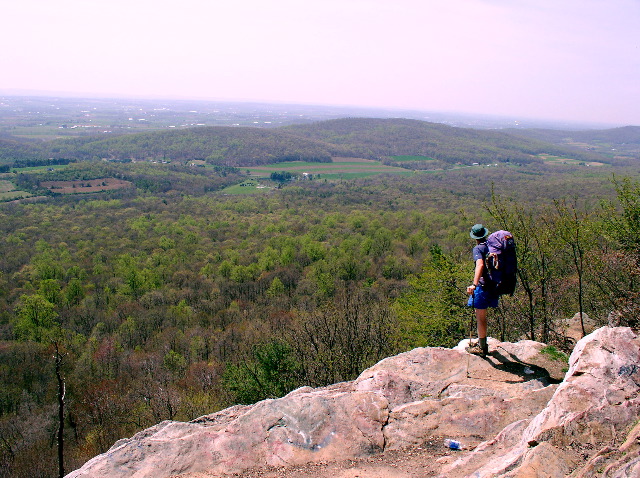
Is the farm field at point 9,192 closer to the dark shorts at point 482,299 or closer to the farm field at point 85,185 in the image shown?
the farm field at point 85,185

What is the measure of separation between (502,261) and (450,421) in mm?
3146

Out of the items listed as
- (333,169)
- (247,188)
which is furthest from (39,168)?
(333,169)

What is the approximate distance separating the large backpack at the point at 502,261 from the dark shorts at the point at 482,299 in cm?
27

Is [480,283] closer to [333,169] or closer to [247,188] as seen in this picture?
[247,188]

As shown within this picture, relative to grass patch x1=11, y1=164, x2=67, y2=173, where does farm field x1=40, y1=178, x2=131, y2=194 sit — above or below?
below

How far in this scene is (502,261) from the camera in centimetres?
804

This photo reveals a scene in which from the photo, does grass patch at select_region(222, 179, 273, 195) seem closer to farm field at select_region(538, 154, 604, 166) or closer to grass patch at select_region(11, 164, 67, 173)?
grass patch at select_region(11, 164, 67, 173)

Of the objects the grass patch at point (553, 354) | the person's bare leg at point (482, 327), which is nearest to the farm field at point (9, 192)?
the person's bare leg at point (482, 327)

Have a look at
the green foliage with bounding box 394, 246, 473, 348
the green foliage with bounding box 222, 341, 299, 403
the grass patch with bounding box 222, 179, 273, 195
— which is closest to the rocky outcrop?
the green foliage with bounding box 394, 246, 473, 348

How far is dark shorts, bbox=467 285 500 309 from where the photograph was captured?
27.6 feet

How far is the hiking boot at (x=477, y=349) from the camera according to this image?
938 centimetres

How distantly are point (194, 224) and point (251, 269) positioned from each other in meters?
33.7

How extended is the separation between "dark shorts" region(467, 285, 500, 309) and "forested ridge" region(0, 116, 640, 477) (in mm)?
5446

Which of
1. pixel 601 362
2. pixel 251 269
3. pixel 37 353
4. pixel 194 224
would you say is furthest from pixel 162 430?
pixel 194 224
